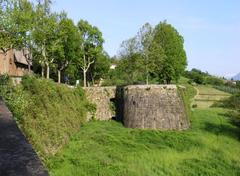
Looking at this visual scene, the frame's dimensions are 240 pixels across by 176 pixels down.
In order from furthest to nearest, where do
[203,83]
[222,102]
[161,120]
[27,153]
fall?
[203,83] → [222,102] → [161,120] → [27,153]

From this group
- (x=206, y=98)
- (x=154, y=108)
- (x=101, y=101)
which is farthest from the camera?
(x=206, y=98)

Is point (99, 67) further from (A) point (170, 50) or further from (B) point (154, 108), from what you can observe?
(B) point (154, 108)

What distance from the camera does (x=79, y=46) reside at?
167 ft

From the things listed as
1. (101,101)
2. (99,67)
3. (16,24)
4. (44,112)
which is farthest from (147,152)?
(99,67)

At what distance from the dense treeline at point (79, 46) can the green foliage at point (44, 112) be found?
11.6m

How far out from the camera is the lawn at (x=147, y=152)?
70.0ft

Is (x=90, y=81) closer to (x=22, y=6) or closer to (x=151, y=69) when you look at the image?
(x=151, y=69)

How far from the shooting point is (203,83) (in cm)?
7444

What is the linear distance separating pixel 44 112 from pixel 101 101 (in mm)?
14385

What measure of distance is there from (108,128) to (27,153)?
27.5 m

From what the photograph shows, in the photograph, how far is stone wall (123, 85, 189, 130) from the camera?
31547 millimetres

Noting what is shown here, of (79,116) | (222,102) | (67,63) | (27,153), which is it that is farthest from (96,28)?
(27,153)

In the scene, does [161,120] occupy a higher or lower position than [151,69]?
lower

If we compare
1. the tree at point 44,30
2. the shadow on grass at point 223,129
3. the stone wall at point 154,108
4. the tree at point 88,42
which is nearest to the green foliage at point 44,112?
the stone wall at point 154,108
